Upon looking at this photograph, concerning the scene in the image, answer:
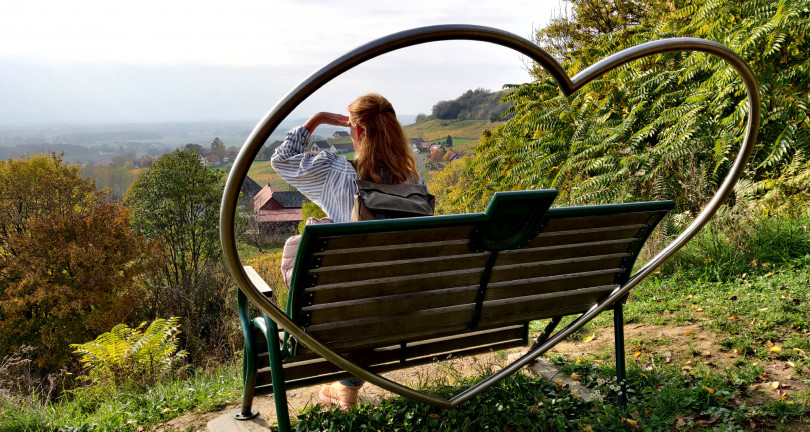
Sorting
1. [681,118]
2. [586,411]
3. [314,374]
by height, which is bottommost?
[586,411]

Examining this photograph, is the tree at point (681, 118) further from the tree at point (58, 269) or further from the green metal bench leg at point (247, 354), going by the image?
the tree at point (58, 269)

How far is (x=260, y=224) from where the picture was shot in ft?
144

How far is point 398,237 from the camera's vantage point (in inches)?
67.4

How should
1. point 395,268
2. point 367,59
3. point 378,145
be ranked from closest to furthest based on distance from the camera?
point 367,59 → point 395,268 → point 378,145

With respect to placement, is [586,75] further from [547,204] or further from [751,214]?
[751,214]

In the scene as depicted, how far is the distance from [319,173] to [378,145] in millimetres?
310

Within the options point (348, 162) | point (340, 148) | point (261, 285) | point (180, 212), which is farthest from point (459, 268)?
point (180, 212)

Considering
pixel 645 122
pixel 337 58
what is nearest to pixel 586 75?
pixel 337 58

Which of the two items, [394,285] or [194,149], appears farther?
[194,149]

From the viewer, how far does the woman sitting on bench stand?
102 inches

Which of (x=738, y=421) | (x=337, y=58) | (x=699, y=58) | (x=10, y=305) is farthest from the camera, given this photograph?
(x=10, y=305)

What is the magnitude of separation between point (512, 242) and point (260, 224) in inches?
1709

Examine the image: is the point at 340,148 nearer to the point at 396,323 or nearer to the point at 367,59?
the point at 396,323

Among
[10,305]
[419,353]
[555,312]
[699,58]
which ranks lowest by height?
[10,305]
